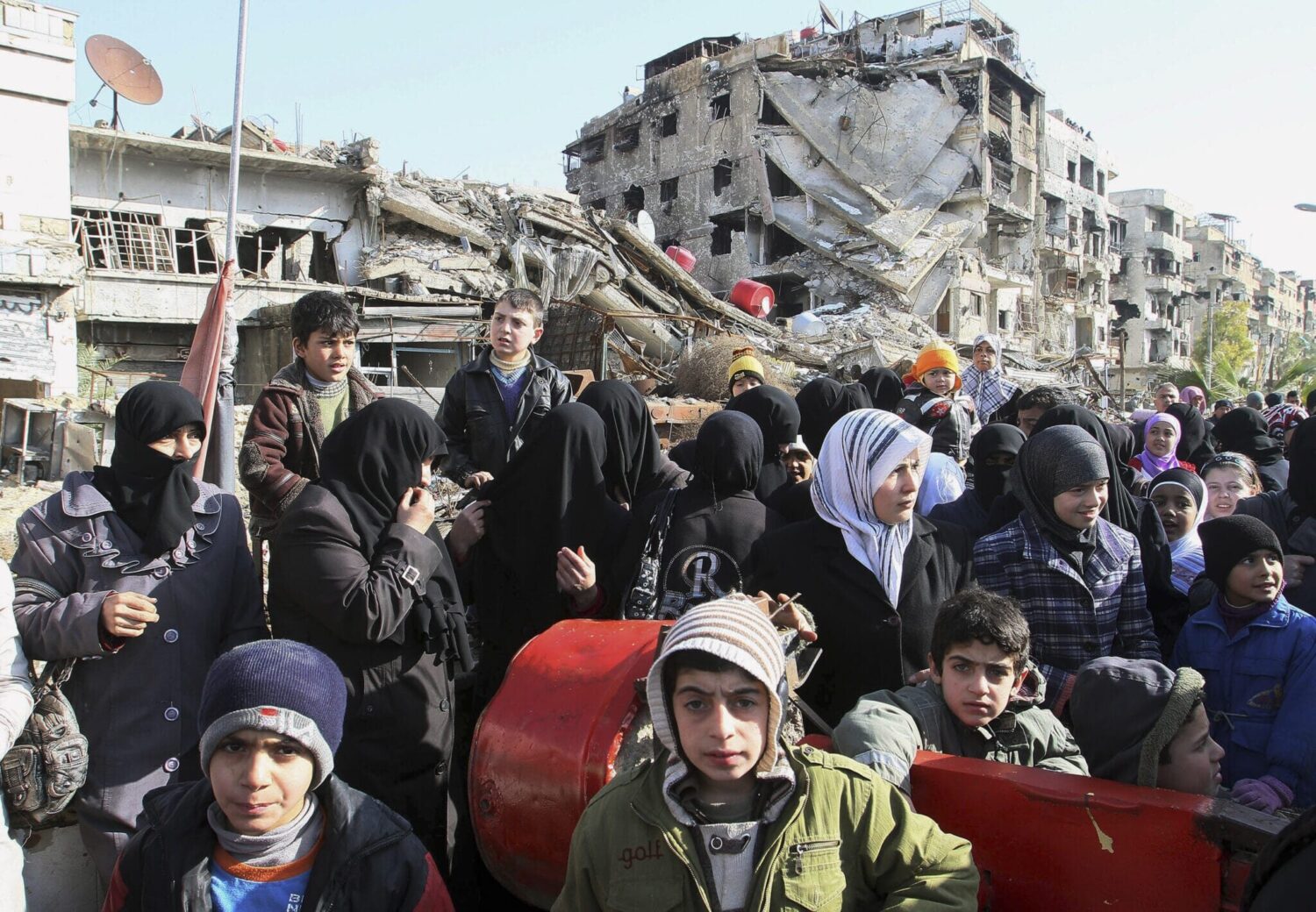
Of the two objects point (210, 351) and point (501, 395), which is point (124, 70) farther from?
point (501, 395)

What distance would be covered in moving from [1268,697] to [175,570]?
10.4 ft

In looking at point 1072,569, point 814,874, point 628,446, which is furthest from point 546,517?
point 814,874

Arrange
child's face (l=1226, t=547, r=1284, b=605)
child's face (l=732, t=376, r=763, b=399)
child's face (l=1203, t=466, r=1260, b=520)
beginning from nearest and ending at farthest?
child's face (l=1226, t=547, r=1284, b=605)
child's face (l=1203, t=466, r=1260, b=520)
child's face (l=732, t=376, r=763, b=399)

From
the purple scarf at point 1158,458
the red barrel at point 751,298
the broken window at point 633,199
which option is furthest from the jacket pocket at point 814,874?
the broken window at point 633,199

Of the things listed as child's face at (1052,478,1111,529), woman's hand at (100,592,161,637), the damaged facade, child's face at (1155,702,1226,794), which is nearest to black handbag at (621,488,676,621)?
child's face at (1052,478,1111,529)

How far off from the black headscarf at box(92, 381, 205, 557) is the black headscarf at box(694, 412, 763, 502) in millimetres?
1664

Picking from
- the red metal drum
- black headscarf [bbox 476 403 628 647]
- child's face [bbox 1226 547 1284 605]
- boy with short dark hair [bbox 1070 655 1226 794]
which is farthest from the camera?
black headscarf [bbox 476 403 628 647]

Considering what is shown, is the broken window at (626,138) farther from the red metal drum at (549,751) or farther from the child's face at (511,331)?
the red metal drum at (549,751)

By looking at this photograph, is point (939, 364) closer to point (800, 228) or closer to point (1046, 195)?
point (800, 228)

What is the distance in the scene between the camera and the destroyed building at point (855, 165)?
3612cm

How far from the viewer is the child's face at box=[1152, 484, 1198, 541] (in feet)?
12.9

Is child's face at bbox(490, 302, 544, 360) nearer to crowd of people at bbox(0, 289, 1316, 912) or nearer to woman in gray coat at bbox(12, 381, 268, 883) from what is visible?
crowd of people at bbox(0, 289, 1316, 912)

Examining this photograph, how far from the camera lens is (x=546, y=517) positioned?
338cm

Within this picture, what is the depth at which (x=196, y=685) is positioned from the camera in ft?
8.26
